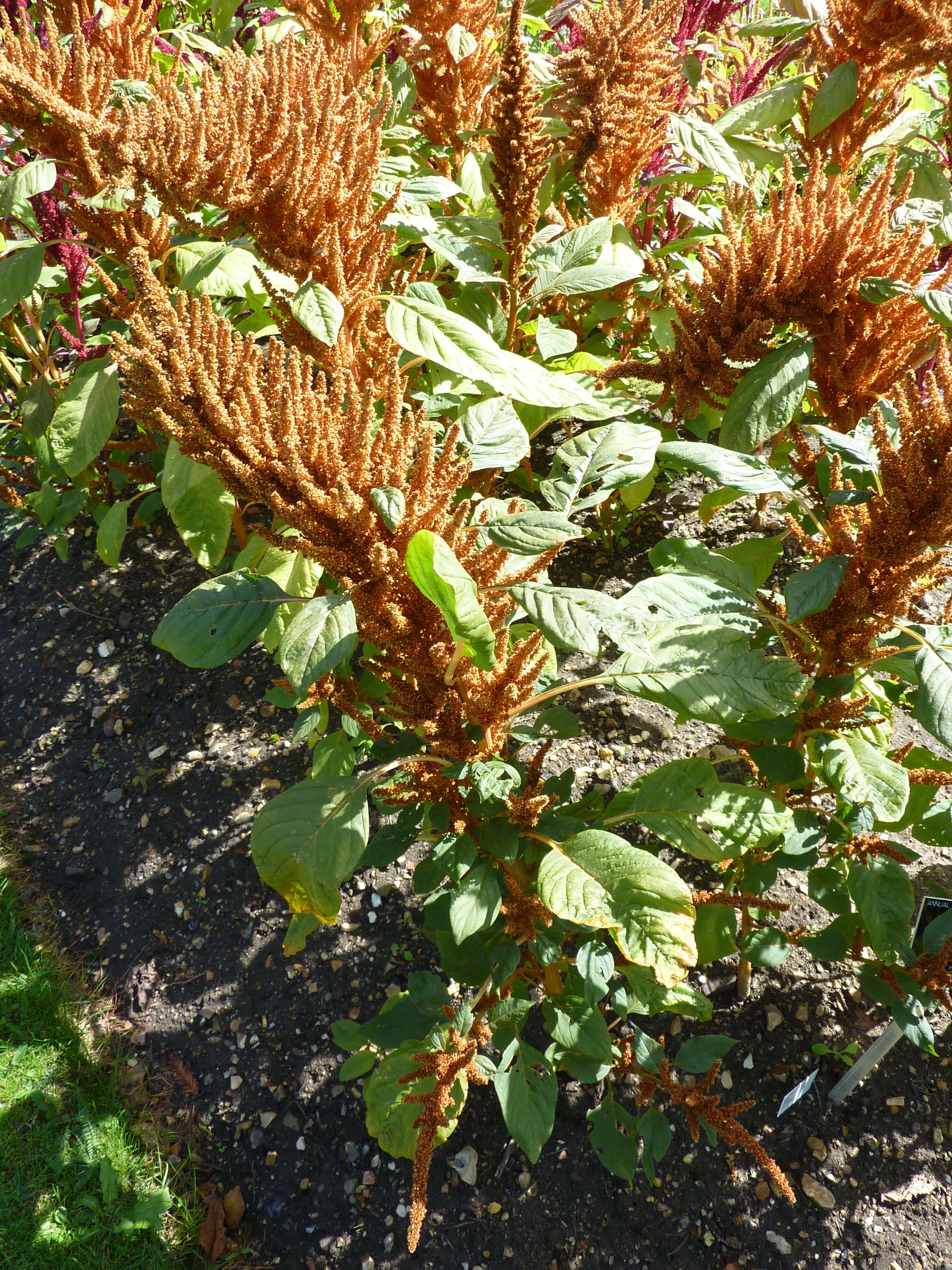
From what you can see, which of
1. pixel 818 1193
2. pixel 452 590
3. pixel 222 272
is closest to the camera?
pixel 452 590

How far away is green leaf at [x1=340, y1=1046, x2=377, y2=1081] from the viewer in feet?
4.88

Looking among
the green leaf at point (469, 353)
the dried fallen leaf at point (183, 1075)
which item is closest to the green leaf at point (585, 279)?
the green leaf at point (469, 353)

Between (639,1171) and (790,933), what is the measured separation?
516mm

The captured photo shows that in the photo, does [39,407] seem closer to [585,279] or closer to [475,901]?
[585,279]

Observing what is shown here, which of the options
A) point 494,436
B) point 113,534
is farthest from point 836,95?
point 113,534

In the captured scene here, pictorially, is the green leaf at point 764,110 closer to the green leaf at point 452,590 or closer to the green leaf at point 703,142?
the green leaf at point 703,142

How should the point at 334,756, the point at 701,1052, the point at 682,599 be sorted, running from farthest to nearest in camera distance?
the point at 334,756, the point at 701,1052, the point at 682,599

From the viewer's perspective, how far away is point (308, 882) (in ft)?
3.65

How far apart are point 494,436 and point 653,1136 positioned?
1.09 m

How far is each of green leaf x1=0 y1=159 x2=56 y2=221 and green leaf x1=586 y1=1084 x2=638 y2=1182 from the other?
200 cm

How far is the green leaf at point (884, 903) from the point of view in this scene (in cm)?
118

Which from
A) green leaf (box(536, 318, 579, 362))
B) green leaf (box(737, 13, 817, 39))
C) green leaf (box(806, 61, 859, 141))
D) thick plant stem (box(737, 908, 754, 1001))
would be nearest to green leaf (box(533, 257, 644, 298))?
green leaf (box(536, 318, 579, 362))

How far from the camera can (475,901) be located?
3.53 ft

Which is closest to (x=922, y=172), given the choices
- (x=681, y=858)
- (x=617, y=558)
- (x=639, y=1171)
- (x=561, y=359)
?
(x=561, y=359)
